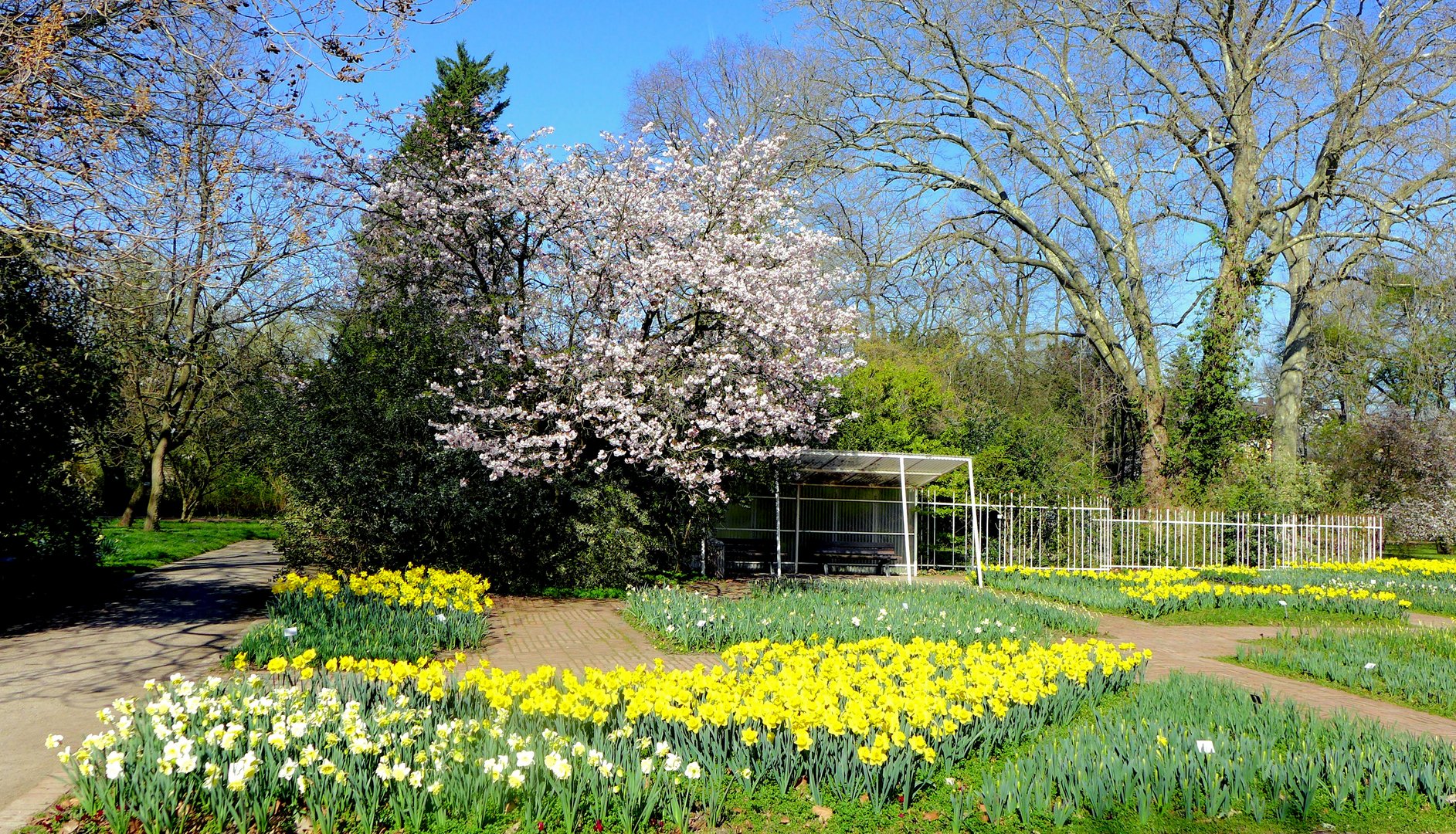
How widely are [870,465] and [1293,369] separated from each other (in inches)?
591

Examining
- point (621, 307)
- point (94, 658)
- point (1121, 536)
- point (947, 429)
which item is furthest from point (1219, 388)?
point (94, 658)

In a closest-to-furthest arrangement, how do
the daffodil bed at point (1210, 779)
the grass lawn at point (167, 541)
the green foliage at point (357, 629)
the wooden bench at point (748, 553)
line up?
the daffodil bed at point (1210, 779), the green foliage at point (357, 629), the grass lawn at point (167, 541), the wooden bench at point (748, 553)

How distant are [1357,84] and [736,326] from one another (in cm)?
1518

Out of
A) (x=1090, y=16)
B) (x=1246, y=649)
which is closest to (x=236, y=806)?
(x=1246, y=649)

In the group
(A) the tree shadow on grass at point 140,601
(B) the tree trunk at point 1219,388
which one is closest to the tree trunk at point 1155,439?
(B) the tree trunk at point 1219,388

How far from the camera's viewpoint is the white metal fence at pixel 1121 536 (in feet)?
59.9

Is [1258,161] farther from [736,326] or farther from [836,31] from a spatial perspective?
[736,326]

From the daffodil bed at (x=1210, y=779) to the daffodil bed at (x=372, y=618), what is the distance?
5067mm

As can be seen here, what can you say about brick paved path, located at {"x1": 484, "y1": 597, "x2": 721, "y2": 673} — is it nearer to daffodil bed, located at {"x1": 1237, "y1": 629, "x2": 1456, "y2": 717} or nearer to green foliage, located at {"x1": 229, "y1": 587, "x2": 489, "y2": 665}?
green foliage, located at {"x1": 229, "y1": 587, "x2": 489, "y2": 665}

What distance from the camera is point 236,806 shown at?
3.89m

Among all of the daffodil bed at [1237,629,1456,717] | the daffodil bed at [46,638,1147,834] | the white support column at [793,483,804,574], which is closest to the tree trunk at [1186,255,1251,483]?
the white support column at [793,483,804,574]

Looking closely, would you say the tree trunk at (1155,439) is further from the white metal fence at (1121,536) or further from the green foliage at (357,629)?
the green foliage at (357,629)

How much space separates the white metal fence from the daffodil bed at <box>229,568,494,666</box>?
11.0m

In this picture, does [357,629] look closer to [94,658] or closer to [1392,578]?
[94,658]
